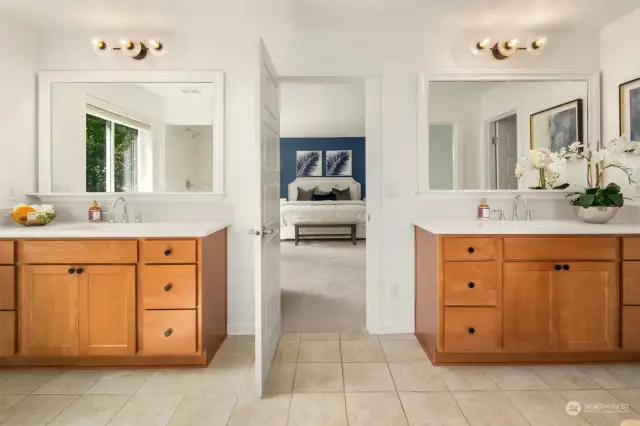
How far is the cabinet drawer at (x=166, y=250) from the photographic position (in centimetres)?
241

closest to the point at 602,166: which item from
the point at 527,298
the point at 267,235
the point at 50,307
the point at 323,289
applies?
the point at 527,298

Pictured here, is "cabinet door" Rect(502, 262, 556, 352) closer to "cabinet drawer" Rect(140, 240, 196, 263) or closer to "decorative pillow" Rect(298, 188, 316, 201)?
"cabinet drawer" Rect(140, 240, 196, 263)

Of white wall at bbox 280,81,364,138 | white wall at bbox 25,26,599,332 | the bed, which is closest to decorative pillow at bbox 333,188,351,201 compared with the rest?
the bed

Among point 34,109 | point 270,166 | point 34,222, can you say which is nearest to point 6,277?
point 34,222

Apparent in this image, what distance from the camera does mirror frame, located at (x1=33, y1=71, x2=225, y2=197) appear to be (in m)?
2.99

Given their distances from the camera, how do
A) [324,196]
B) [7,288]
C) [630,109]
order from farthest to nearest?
[324,196], [630,109], [7,288]

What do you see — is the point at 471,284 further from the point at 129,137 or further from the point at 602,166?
the point at 129,137

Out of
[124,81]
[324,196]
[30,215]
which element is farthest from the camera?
[324,196]

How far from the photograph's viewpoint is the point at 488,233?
7.92 feet

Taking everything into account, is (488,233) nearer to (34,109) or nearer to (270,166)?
(270,166)

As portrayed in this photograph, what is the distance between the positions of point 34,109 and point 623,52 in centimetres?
425

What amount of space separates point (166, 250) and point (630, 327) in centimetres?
283

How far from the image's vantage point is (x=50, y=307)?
94.4 inches

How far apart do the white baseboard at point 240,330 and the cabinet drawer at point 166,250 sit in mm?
899
